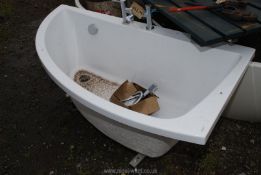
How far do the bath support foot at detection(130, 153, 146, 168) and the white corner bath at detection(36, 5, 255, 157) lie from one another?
3.1 inches

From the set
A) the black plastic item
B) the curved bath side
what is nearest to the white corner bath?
the curved bath side

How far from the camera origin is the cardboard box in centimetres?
185

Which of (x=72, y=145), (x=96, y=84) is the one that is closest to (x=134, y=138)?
(x=72, y=145)

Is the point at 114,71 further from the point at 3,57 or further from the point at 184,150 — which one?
the point at 3,57

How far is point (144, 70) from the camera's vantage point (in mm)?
2016

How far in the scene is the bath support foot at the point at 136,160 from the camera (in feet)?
5.79

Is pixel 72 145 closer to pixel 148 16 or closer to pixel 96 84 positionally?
pixel 96 84

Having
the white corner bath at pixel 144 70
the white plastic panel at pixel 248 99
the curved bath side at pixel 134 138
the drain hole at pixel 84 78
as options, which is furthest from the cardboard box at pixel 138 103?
the white plastic panel at pixel 248 99

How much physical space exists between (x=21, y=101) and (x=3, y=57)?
0.63 meters

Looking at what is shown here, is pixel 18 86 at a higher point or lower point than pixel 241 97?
lower

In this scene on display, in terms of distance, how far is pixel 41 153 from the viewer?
6.25ft

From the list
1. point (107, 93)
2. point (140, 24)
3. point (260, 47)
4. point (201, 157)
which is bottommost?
point (201, 157)

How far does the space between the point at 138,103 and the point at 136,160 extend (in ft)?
1.12

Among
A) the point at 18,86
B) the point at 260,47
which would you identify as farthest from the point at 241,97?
the point at 18,86
